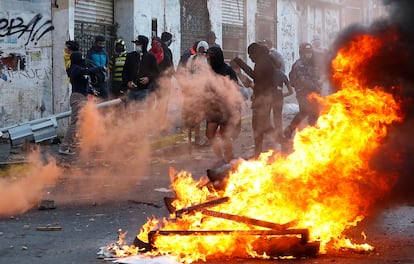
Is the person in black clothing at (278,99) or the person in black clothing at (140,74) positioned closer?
the person in black clothing at (278,99)

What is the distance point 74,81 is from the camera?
12062 millimetres

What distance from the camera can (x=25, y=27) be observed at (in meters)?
14.3

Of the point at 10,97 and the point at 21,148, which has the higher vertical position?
the point at 10,97

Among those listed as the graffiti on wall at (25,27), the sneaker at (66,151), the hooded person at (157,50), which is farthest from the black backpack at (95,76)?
the graffiti on wall at (25,27)

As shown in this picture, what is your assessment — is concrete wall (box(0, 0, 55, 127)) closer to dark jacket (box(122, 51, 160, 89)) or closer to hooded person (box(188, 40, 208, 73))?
dark jacket (box(122, 51, 160, 89))

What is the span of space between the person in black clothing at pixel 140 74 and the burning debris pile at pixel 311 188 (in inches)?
245

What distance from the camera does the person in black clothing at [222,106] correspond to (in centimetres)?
1052

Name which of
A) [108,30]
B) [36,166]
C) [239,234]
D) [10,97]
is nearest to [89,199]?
[36,166]

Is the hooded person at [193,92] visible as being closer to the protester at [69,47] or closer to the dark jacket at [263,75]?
the dark jacket at [263,75]

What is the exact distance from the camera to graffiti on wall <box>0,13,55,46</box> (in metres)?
13.9

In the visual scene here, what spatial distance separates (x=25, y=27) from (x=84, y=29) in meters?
1.78

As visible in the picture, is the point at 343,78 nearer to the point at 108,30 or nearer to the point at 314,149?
the point at 314,149

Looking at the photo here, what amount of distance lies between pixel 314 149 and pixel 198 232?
1338mm

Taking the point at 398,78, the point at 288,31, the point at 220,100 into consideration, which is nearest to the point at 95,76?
the point at 220,100
